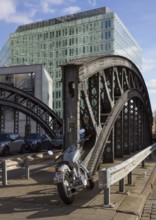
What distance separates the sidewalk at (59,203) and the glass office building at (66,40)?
88131mm

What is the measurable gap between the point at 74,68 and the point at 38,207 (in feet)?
18.7

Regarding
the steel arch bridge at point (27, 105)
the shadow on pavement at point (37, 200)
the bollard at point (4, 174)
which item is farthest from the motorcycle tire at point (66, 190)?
the steel arch bridge at point (27, 105)

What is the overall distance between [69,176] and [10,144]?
17.8 metres

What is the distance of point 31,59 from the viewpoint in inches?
4540

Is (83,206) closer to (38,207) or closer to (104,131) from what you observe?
(38,207)

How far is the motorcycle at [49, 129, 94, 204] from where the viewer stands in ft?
26.6

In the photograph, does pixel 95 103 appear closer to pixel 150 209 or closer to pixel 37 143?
pixel 150 209

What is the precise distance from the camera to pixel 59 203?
8.53 meters

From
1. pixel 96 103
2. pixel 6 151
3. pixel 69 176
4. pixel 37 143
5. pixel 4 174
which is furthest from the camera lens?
pixel 37 143

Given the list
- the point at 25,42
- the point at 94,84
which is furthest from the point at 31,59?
the point at 94,84

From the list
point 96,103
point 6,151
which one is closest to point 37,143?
point 6,151

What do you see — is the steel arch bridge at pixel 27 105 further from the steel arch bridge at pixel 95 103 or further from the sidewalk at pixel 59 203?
the sidewalk at pixel 59 203

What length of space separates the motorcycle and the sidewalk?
0.25 meters

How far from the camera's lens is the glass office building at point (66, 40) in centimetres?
10206
